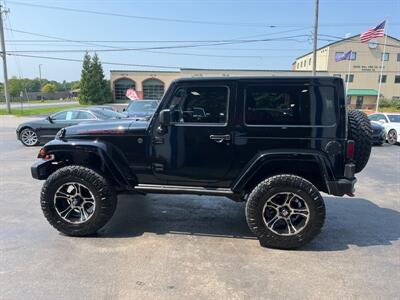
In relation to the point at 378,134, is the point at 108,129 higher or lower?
higher

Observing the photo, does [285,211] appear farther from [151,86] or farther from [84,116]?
[151,86]

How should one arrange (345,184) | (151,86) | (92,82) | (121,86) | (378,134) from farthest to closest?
(121,86), (151,86), (92,82), (378,134), (345,184)

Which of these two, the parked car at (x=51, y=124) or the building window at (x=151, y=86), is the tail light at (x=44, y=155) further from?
the building window at (x=151, y=86)

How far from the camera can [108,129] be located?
12.6 ft

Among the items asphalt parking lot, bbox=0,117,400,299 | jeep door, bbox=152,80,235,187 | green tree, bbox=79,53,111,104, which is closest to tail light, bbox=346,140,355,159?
asphalt parking lot, bbox=0,117,400,299

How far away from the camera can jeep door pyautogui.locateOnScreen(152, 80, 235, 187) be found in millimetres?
3621

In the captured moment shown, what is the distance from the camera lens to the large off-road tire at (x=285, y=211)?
138 inches

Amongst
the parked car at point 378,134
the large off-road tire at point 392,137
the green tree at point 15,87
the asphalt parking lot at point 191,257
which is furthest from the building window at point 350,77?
the green tree at point 15,87

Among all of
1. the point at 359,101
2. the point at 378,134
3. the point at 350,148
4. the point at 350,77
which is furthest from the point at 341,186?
the point at 350,77

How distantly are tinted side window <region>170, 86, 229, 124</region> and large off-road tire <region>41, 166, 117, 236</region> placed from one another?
4.26 ft

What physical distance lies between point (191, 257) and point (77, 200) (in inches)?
66.3

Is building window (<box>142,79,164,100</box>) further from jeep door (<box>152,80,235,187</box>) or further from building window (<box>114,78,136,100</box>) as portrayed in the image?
jeep door (<box>152,80,235,187</box>)

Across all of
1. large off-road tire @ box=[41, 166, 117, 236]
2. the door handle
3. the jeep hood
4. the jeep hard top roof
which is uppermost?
the jeep hard top roof

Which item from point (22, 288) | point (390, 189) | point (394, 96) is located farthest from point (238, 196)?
point (394, 96)
